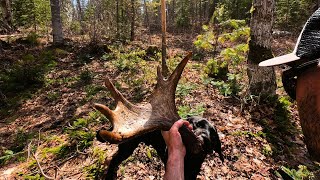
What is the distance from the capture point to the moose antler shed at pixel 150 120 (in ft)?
5.64

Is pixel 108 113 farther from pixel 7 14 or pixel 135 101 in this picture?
pixel 7 14

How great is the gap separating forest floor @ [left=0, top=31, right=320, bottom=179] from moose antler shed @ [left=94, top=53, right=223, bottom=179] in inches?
47.8

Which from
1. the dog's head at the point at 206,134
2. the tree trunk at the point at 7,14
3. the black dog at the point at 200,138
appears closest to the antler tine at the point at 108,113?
the black dog at the point at 200,138

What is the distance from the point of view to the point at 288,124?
15.0 feet

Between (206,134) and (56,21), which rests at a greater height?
(56,21)

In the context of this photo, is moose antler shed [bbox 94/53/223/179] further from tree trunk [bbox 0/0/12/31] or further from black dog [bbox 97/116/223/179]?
tree trunk [bbox 0/0/12/31]

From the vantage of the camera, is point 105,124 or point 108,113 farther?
point 105,124

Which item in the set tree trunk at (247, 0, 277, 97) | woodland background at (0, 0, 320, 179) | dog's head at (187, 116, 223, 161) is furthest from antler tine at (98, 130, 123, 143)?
tree trunk at (247, 0, 277, 97)

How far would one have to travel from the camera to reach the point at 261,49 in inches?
205

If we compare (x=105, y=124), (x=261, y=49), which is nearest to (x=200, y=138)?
(x=105, y=124)

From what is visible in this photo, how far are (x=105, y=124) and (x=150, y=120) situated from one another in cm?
278

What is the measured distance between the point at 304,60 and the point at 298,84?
14cm

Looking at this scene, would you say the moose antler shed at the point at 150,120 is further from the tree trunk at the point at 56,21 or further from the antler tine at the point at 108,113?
the tree trunk at the point at 56,21

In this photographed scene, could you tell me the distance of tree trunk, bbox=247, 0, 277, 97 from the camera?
5.05 metres
